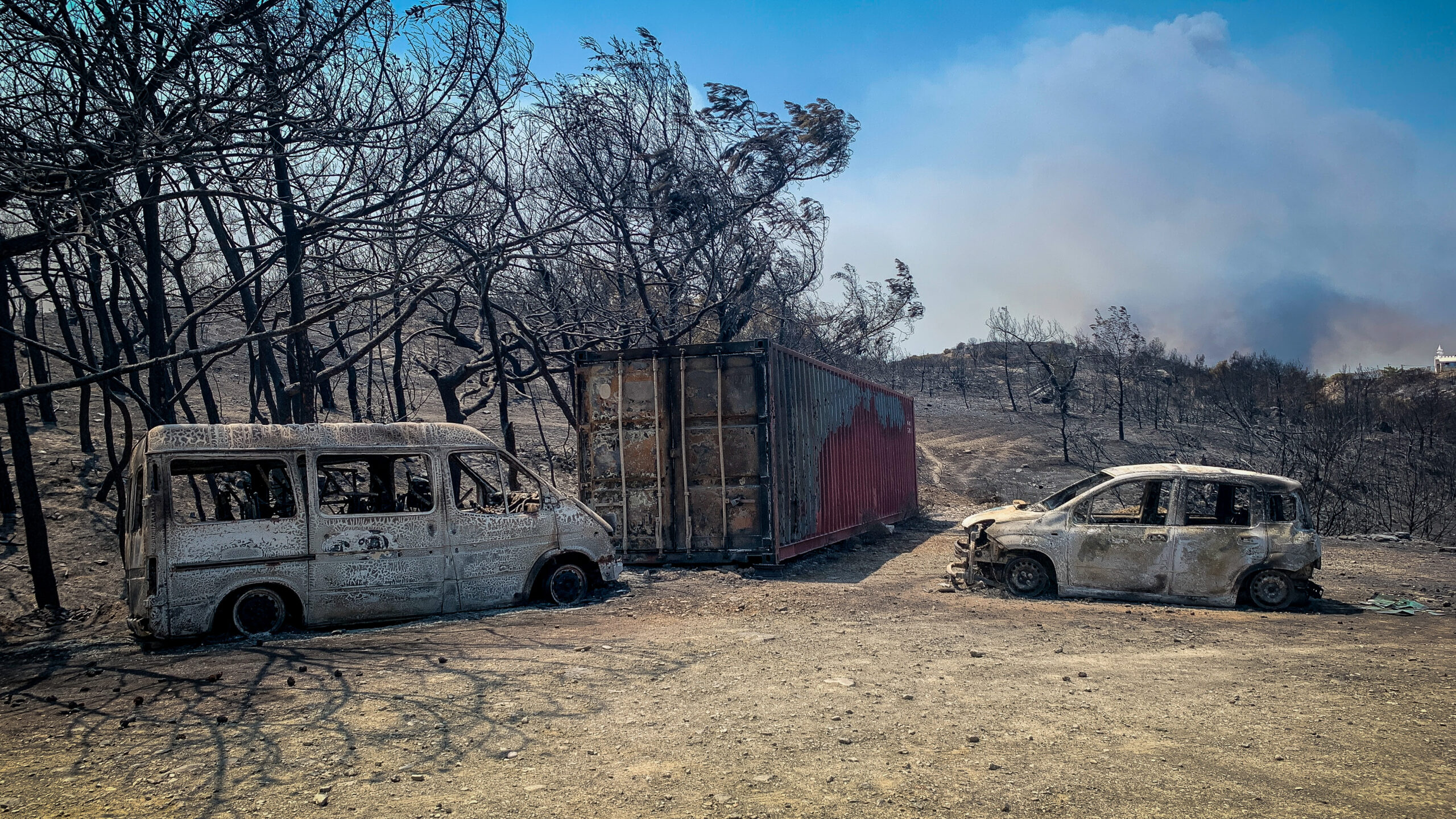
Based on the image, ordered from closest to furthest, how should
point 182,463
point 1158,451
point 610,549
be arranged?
1. point 182,463
2. point 610,549
3. point 1158,451

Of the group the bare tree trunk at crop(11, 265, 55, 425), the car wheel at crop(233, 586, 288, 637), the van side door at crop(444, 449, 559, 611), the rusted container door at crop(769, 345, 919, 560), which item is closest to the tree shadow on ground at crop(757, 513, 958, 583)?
the rusted container door at crop(769, 345, 919, 560)

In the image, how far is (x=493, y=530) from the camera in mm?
8633

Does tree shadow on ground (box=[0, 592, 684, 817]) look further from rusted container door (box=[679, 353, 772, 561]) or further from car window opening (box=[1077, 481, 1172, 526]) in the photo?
car window opening (box=[1077, 481, 1172, 526])

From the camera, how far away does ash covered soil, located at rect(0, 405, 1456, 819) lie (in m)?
3.79

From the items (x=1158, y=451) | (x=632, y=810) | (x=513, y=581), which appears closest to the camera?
(x=632, y=810)

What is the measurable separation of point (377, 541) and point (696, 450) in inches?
178

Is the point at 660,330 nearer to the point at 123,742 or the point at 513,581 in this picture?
the point at 513,581

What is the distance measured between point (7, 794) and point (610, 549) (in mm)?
6073

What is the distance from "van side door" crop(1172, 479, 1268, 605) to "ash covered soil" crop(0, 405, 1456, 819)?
1.47 feet

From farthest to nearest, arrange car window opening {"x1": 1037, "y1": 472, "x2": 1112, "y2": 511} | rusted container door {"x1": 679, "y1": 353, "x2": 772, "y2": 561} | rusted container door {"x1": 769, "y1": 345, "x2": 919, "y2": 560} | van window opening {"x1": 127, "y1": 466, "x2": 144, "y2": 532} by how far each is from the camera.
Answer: rusted container door {"x1": 769, "y1": 345, "x2": 919, "y2": 560} < rusted container door {"x1": 679, "y1": 353, "x2": 772, "y2": 561} < car window opening {"x1": 1037, "y1": 472, "x2": 1112, "y2": 511} < van window opening {"x1": 127, "y1": 466, "x2": 144, "y2": 532}

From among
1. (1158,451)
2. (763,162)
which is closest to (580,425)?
(763,162)

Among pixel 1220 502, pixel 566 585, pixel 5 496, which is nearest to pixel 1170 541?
pixel 1220 502

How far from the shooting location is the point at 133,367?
273 inches

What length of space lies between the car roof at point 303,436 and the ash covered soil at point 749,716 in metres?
1.66
